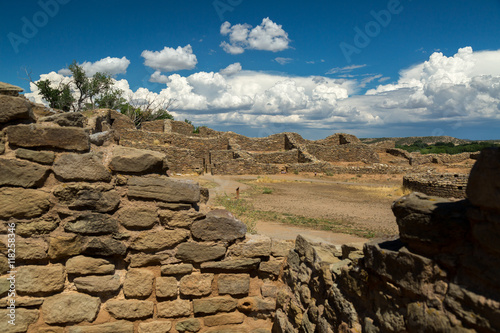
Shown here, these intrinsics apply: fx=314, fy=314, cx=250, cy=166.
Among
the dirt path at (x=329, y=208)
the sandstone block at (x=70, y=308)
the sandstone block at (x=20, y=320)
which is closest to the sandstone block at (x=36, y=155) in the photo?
the sandstone block at (x=70, y=308)

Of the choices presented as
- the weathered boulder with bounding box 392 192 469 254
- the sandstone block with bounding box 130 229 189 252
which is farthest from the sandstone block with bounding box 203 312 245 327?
the weathered boulder with bounding box 392 192 469 254

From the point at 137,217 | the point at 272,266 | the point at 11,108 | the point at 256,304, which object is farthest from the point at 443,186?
the point at 11,108

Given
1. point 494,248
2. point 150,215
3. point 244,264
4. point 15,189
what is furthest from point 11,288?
point 494,248

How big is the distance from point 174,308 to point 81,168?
6.35 feet

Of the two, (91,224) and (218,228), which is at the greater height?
(91,224)

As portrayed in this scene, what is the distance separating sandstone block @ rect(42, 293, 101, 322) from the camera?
11.1ft

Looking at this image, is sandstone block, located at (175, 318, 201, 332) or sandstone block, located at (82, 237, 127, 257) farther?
sandstone block, located at (175, 318, 201, 332)

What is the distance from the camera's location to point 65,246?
133 inches

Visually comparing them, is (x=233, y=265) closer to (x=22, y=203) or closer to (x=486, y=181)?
(x=22, y=203)

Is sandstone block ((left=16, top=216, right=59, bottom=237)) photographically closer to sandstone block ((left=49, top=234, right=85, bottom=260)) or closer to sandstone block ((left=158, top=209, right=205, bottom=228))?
sandstone block ((left=49, top=234, right=85, bottom=260))

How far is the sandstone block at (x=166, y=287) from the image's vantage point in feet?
11.9

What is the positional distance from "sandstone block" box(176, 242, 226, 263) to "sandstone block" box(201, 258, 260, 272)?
0.23ft

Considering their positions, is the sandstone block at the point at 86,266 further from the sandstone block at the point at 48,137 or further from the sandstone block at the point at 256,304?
the sandstone block at the point at 256,304

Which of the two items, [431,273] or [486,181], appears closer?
[486,181]
